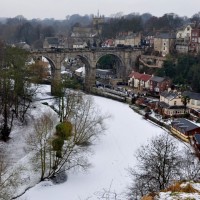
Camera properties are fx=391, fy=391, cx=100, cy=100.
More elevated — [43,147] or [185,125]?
[43,147]

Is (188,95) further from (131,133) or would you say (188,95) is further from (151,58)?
(151,58)

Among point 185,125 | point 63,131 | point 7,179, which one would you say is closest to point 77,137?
point 63,131

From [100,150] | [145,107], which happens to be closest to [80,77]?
[145,107]

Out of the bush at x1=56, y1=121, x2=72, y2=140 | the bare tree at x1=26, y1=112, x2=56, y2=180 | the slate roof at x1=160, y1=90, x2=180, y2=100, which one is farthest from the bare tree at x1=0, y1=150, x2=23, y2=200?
the slate roof at x1=160, y1=90, x2=180, y2=100

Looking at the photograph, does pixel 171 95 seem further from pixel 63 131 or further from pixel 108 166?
pixel 63 131

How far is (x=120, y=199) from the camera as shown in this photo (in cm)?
1861

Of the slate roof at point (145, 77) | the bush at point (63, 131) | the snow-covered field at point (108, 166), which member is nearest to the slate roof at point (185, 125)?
the snow-covered field at point (108, 166)

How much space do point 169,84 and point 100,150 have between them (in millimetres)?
22276

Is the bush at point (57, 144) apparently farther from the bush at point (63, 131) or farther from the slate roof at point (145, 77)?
the slate roof at point (145, 77)

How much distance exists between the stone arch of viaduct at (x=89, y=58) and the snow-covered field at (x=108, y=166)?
483 inches

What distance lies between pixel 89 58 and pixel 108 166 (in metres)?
29.1

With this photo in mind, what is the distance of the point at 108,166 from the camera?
2398 centimetres

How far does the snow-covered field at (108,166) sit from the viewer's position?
20.2 meters

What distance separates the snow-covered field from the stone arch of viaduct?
12.3 m
